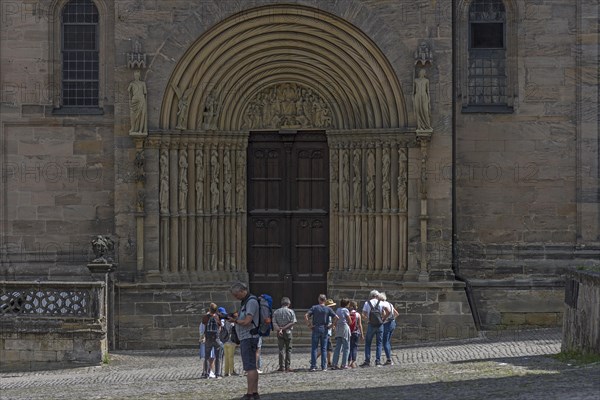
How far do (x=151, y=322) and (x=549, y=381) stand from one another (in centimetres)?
1258

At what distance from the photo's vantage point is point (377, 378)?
26078 mm

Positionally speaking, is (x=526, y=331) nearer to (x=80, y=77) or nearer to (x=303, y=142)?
(x=303, y=142)

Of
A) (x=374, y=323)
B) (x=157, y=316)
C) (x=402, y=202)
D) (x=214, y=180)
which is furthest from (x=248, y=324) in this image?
(x=214, y=180)

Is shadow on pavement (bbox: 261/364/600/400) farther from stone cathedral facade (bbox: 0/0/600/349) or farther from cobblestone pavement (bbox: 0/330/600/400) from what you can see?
stone cathedral facade (bbox: 0/0/600/349)

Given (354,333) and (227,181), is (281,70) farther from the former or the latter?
(354,333)

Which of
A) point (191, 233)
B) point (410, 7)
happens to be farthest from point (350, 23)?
point (191, 233)

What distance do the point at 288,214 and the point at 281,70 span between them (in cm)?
292

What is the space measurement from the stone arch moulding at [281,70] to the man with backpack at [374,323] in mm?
4966

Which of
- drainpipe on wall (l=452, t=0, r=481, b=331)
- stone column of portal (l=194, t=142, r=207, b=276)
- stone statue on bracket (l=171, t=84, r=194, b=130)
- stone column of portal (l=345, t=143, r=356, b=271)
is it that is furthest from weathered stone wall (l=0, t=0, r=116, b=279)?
drainpipe on wall (l=452, t=0, r=481, b=331)

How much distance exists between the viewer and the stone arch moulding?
112 ft

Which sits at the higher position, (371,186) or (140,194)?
(371,186)

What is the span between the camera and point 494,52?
3522 cm

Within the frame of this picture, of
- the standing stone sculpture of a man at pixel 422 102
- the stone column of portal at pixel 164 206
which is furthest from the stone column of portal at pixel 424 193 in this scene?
the stone column of portal at pixel 164 206

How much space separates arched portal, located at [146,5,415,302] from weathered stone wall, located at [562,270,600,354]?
700 cm
